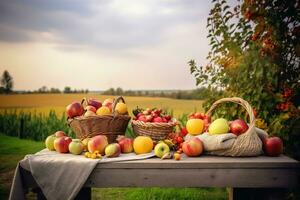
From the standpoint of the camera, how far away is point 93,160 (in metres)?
3.04

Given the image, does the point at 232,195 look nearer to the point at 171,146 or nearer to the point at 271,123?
the point at 271,123

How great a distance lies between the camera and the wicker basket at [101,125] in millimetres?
3395

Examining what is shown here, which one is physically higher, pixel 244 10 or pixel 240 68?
pixel 244 10

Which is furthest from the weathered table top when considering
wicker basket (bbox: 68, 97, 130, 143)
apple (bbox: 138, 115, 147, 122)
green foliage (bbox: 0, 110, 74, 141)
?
green foliage (bbox: 0, 110, 74, 141)

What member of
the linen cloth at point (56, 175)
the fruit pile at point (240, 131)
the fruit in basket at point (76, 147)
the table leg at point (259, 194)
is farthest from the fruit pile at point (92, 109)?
the table leg at point (259, 194)

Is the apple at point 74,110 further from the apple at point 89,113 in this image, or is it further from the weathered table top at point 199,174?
the weathered table top at point 199,174

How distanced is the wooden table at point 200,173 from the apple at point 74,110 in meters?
0.68

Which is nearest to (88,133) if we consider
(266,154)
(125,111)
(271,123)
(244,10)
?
(125,111)

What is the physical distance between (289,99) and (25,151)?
623cm

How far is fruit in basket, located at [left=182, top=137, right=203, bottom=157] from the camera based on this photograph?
3211 millimetres

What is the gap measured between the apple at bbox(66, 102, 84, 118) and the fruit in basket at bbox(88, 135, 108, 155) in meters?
0.36

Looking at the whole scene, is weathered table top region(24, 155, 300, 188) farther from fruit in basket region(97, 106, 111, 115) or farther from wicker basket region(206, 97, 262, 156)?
fruit in basket region(97, 106, 111, 115)

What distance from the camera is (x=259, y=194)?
3.72 meters

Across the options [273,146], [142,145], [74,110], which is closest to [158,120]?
[142,145]
